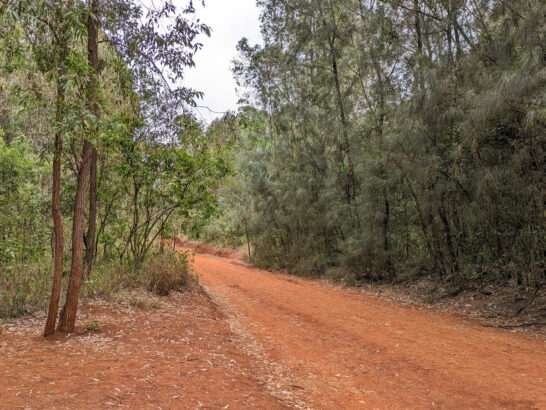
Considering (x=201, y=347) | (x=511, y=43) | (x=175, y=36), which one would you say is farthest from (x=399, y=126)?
(x=201, y=347)

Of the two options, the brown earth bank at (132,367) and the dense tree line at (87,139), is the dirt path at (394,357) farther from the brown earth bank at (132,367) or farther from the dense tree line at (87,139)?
the dense tree line at (87,139)

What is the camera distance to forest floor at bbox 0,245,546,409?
313 centimetres

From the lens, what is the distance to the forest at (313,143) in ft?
14.9

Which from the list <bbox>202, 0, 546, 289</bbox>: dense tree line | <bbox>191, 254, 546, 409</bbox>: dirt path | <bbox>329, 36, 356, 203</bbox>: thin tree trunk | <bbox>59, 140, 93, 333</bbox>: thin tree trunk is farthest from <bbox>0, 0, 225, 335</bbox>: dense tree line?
<bbox>329, 36, 356, 203</bbox>: thin tree trunk

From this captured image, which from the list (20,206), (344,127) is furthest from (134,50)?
(344,127)

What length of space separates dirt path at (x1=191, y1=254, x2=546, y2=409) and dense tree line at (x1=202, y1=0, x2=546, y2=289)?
248 cm

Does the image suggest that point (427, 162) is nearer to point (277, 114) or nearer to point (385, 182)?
point (385, 182)

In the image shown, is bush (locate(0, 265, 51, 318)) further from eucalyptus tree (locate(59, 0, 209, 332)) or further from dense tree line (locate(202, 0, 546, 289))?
dense tree line (locate(202, 0, 546, 289))

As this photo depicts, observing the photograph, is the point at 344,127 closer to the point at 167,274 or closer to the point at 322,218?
the point at 322,218

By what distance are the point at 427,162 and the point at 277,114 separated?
8803mm

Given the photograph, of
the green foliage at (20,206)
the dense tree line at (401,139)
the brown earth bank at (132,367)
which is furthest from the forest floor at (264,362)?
the green foliage at (20,206)

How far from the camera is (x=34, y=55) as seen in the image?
4.12m

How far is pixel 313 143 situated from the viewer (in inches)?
596

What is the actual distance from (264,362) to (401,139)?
6.41 m
